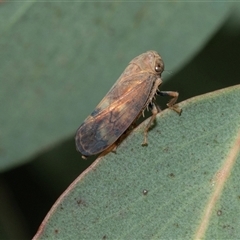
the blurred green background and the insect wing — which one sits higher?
the blurred green background

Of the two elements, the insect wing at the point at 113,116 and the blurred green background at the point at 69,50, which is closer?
the blurred green background at the point at 69,50

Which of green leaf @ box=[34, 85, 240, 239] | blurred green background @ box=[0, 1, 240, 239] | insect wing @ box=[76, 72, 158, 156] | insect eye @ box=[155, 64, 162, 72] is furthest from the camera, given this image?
insect eye @ box=[155, 64, 162, 72]

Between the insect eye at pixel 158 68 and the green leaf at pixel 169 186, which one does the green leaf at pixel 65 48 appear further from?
the green leaf at pixel 169 186

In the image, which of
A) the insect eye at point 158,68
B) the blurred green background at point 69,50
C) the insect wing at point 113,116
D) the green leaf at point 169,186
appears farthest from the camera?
the insect eye at point 158,68

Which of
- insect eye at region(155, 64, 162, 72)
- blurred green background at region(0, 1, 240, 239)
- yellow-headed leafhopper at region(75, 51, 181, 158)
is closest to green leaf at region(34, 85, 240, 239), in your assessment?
yellow-headed leafhopper at region(75, 51, 181, 158)

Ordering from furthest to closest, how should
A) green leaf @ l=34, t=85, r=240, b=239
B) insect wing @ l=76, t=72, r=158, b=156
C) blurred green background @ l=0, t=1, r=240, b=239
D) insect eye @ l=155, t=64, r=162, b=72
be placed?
insect eye @ l=155, t=64, r=162, b=72, insect wing @ l=76, t=72, r=158, b=156, blurred green background @ l=0, t=1, r=240, b=239, green leaf @ l=34, t=85, r=240, b=239

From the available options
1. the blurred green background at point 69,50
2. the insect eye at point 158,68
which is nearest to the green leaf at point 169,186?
the blurred green background at point 69,50

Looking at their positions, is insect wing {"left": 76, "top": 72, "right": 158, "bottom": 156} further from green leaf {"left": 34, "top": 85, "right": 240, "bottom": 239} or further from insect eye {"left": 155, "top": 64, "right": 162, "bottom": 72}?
green leaf {"left": 34, "top": 85, "right": 240, "bottom": 239}

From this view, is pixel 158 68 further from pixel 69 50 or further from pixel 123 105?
pixel 69 50
